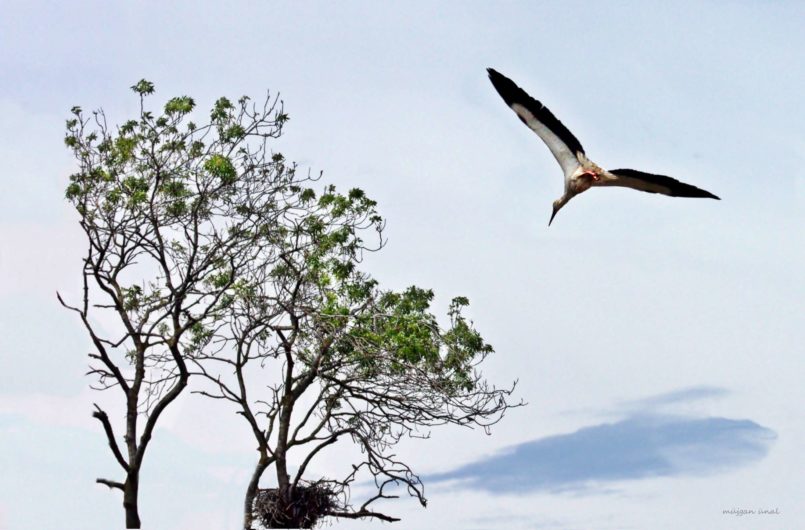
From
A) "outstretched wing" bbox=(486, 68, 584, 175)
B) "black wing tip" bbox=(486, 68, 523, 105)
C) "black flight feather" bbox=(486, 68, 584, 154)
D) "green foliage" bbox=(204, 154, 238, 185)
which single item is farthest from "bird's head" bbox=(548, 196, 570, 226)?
"green foliage" bbox=(204, 154, 238, 185)

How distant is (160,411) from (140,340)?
104 centimetres

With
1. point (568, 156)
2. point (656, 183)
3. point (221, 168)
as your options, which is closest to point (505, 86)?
point (568, 156)

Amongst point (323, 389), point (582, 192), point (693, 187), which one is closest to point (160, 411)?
point (323, 389)

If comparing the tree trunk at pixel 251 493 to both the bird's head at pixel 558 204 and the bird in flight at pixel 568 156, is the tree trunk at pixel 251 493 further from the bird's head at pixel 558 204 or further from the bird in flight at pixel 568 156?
the bird in flight at pixel 568 156

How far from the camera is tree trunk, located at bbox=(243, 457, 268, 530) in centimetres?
1480

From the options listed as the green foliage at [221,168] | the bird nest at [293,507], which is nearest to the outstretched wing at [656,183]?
the green foliage at [221,168]

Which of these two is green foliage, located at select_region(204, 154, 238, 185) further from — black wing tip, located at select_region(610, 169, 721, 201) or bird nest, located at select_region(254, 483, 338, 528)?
black wing tip, located at select_region(610, 169, 721, 201)

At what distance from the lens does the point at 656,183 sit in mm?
11180

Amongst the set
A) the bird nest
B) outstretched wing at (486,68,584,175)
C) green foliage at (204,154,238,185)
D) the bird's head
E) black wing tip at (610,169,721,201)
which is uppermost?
green foliage at (204,154,238,185)

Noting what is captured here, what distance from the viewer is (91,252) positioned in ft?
46.6

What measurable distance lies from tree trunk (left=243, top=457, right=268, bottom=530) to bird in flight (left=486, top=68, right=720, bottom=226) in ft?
19.6

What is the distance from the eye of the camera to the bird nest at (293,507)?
14.7 m

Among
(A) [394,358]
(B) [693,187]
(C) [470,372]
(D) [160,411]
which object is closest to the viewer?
(B) [693,187]

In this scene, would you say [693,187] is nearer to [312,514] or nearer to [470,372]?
[470,372]
